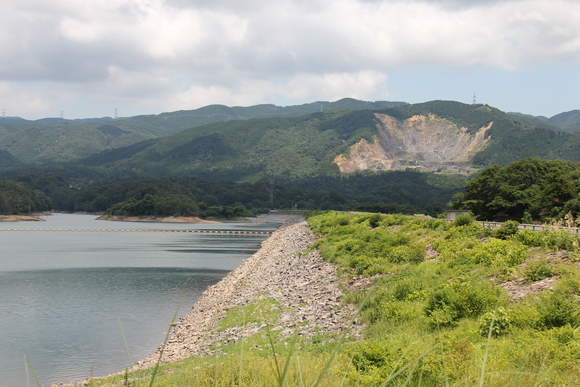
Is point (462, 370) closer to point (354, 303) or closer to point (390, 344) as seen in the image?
point (390, 344)

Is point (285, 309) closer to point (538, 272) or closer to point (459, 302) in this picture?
point (459, 302)

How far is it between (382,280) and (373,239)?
976 centimetres

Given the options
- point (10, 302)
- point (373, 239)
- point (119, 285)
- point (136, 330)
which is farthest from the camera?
point (119, 285)

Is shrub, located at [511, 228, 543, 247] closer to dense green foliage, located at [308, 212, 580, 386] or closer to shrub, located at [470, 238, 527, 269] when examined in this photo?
dense green foliage, located at [308, 212, 580, 386]

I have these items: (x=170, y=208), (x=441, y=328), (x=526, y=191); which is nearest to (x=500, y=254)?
(x=441, y=328)

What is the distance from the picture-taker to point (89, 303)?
32031 millimetres

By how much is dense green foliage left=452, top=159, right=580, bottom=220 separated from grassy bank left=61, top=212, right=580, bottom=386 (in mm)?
24498

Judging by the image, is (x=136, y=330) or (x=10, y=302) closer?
(x=136, y=330)

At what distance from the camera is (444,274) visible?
16.4m

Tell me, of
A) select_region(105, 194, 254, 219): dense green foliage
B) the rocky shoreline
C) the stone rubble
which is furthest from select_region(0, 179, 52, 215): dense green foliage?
the stone rubble

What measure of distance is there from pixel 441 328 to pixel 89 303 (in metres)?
→ 25.7

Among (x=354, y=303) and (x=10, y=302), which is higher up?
(x=354, y=303)

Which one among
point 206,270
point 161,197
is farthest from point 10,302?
point 161,197

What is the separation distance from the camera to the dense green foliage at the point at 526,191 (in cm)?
4350
